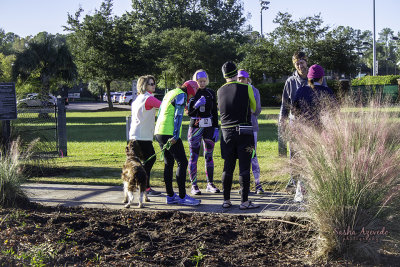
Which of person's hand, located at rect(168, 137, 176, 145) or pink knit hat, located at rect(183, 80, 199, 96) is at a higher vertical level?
pink knit hat, located at rect(183, 80, 199, 96)

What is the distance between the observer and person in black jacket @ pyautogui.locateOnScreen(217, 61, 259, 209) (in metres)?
6.36

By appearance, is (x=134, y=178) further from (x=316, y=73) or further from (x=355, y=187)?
(x=355, y=187)

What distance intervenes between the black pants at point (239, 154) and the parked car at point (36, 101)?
5437 millimetres

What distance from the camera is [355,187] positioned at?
408 cm

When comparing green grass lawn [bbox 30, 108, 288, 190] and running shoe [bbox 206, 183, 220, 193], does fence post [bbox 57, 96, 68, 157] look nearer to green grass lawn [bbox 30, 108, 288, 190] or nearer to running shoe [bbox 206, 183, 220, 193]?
green grass lawn [bbox 30, 108, 288, 190]

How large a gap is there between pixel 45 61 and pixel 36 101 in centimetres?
2960

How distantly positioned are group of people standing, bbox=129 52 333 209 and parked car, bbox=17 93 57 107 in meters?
3.85

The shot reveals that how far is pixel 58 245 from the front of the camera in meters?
4.60

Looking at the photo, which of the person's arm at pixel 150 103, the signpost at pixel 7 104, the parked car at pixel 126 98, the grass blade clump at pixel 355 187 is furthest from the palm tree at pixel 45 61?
the grass blade clump at pixel 355 187

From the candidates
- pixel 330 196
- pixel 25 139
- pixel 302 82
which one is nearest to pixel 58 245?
pixel 330 196

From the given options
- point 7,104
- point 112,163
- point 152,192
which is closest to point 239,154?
point 152,192

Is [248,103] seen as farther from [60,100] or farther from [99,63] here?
[99,63]

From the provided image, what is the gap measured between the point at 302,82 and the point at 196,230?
3.09 metres

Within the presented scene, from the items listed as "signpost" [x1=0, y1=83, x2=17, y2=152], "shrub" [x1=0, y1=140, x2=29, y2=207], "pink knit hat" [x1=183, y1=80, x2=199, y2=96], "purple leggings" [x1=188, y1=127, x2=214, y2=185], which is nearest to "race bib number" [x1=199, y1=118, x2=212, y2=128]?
"purple leggings" [x1=188, y1=127, x2=214, y2=185]
